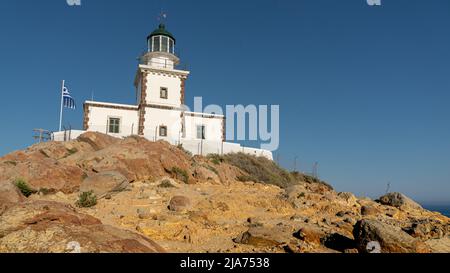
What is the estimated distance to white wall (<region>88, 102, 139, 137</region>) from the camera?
2923cm

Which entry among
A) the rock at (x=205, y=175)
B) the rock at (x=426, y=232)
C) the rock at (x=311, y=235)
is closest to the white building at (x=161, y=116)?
the rock at (x=205, y=175)

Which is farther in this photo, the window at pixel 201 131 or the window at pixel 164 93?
the window at pixel 201 131

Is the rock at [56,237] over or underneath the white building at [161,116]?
underneath

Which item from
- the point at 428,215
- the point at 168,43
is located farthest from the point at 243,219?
the point at 168,43

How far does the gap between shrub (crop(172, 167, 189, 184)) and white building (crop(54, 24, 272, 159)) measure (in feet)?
32.4

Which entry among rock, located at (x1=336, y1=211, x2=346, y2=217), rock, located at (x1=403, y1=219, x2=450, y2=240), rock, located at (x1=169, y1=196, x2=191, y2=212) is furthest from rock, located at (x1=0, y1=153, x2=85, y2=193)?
rock, located at (x1=403, y1=219, x2=450, y2=240)

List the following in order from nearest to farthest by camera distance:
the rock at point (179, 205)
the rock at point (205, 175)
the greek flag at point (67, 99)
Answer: the rock at point (179, 205), the rock at point (205, 175), the greek flag at point (67, 99)

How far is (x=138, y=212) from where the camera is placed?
11.4 meters

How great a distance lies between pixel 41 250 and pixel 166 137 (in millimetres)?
26257

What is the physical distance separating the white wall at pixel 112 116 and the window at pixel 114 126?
0.29m

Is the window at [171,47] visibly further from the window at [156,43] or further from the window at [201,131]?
the window at [201,131]

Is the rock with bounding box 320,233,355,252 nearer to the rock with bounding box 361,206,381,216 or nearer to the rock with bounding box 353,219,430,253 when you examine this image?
the rock with bounding box 353,219,430,253

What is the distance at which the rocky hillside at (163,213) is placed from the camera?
547cm
